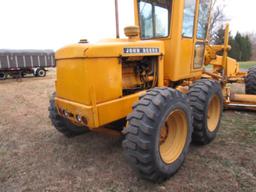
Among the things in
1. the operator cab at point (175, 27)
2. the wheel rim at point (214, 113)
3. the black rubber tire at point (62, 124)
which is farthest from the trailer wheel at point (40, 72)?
the wheel rim at point (214, 113)

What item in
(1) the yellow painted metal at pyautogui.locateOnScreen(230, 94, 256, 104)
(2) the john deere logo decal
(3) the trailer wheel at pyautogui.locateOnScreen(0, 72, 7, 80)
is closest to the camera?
(2) the john deere logo decal

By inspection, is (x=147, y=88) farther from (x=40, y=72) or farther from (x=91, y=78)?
(x=40, y=72)

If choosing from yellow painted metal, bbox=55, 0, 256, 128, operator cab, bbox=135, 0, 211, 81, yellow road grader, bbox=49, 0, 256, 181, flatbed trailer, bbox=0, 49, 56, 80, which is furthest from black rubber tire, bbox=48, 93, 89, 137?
flatbed trailer, bbox=0, 49, 56, 80

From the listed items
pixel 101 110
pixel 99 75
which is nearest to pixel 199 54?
pixel 99 75

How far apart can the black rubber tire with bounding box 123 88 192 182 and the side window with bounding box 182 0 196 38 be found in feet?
5.12

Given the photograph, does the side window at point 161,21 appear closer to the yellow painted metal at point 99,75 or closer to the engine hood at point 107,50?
the yellow painted metal at point 99,75

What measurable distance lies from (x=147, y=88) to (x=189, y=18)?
4.81ft

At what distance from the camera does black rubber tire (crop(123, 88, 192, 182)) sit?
2.56m

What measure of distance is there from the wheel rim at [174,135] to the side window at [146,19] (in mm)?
1619

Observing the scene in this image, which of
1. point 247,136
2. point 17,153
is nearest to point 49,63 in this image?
point 17,153

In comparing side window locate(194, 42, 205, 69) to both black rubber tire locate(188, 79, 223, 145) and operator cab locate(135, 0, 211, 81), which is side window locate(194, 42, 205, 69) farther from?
black rubber tire locate(188, 79, 223, 145)

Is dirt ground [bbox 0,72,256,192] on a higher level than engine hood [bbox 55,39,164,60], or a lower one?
lower

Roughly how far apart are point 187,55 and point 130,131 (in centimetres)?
212

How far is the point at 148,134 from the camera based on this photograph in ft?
8.40
